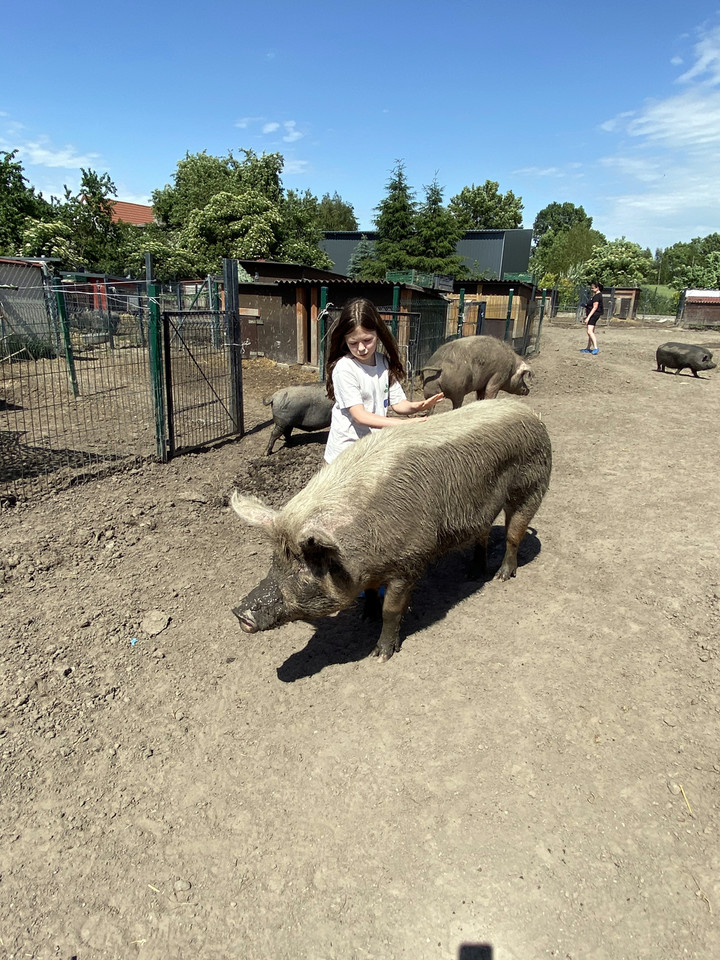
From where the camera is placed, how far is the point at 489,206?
177ft

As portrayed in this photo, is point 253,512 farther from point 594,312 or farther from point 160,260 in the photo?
point 160,260

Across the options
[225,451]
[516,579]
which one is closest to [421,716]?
[516,579]

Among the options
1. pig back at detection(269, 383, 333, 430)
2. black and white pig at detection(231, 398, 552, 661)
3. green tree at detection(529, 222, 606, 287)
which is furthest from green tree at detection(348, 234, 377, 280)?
black and white pig at detection(231, 398, 552, 661)

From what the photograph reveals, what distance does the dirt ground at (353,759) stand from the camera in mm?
2117

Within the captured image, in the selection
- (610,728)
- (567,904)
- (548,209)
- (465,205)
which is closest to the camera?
(567,904)

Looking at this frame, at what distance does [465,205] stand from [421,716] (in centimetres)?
5925

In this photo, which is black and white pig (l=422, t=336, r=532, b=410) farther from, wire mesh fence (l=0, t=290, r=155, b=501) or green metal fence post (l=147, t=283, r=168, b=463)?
wire mesh fence (l=0, t=290, r=155, b=501)

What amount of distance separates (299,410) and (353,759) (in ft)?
17.1

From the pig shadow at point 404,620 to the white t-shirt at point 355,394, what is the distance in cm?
101

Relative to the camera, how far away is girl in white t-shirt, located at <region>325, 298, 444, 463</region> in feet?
10.9

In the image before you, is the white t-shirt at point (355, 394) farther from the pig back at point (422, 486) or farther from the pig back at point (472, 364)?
the pig back at point (472, 364)

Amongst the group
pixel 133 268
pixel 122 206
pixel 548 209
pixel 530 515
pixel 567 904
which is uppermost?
pixel 548 209

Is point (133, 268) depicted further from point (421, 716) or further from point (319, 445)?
point (421, 716)

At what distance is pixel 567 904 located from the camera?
2.16m
